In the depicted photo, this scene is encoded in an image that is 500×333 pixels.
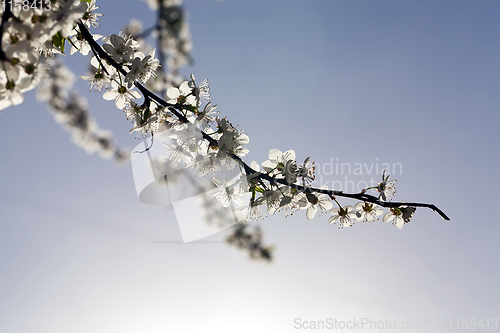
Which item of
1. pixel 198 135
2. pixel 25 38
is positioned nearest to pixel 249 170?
pixel 198 135

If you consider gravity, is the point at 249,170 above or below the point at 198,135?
below

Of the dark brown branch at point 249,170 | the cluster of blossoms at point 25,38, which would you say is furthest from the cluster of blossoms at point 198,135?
the cluster of blossoms at point 25,38

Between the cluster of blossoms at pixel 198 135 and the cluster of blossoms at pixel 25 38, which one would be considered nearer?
the cluster of blossoms at pixel 25 38

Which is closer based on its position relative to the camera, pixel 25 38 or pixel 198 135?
pixel 25 38

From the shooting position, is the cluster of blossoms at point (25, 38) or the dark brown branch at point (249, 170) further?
the dark brown branch at point (249, 170)

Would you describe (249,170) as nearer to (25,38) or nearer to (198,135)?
(198,135)

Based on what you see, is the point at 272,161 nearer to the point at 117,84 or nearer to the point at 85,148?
the point at 117,84

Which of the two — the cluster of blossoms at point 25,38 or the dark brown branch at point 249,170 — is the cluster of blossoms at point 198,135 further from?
the cluster of blossoms at point 25,38

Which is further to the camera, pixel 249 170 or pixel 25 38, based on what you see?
pixel 249 170

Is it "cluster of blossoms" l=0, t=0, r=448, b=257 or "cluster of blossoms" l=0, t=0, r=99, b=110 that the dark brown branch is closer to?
"cluster of blossoms" l=0, t=0, r=448, b=257

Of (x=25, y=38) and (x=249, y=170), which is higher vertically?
(x=25, y=38)

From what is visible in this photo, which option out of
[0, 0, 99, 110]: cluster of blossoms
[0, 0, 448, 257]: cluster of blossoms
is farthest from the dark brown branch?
[0, 0, 99, 110]: cluster of blossoms
